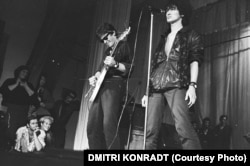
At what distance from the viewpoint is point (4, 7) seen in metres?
3.14

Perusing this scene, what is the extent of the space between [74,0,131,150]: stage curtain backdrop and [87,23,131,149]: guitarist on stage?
3.65 feet

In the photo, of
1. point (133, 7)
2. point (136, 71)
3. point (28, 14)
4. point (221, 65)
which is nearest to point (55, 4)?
point (28, 14)

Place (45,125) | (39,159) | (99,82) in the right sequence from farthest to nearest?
(45,125), (99,82), (39,159)

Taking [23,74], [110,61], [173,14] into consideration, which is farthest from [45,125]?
[173,14]

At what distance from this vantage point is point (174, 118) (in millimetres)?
1729

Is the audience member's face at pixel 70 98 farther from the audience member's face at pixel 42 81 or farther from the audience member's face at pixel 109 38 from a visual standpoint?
the audience member's face at pixel 109 38

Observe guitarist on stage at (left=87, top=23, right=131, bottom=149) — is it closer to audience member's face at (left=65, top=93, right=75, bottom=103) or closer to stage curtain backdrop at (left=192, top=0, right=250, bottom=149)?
audience member's face at (left=65, top=93, right=75, bottom=103)

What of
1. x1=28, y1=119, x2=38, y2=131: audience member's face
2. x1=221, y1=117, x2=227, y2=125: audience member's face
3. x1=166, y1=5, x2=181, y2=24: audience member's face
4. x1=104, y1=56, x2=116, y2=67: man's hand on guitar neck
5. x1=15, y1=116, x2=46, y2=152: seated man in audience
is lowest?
x1=15, y1=116, x2=46, y2=152: seated man in audience

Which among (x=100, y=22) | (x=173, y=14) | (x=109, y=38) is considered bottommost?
(x=109, y=38)

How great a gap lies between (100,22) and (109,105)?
1.77 meters

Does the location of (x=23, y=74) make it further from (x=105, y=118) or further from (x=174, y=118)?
(x=174, y=118)

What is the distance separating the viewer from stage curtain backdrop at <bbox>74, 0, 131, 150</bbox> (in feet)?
10.0

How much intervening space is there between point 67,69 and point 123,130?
135 cm

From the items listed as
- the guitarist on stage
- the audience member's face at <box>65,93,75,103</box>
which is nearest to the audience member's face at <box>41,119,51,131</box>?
the audience member's face at <box>65,93,75,103</box>
